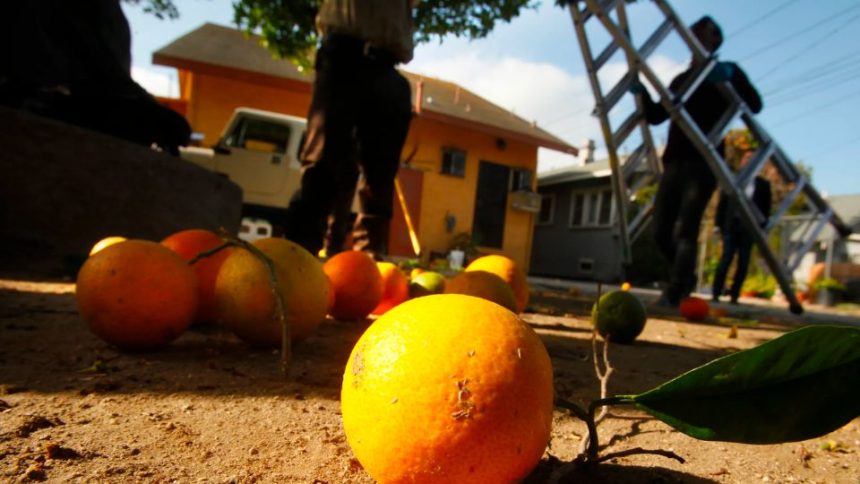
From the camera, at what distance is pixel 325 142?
3549 mm

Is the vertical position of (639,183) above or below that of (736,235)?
above

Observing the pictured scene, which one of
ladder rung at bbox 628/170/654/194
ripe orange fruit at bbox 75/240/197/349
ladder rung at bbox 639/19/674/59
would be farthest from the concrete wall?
ripe orange fruit at bbox 75/240/197/349

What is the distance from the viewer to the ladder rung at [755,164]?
18.8 feet

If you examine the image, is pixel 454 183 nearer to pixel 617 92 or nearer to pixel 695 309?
pixel 617 92

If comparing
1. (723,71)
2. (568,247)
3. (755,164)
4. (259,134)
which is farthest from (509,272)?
(568,247)

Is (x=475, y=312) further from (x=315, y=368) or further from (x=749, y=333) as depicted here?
(x=749, y=333)

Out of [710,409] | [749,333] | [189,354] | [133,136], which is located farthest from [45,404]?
[133,136]

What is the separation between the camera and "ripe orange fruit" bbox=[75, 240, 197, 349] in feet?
5.34

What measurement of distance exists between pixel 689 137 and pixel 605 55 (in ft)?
8.34

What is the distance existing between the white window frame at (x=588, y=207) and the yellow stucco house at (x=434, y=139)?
11.3 ft

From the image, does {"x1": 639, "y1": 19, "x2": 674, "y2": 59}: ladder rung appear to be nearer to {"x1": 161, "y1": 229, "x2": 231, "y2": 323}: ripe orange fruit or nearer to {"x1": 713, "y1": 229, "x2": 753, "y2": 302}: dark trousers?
{"x1": 713, "y1": 229, "x2": 753, "y2": 302}: dark trousers

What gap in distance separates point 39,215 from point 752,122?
22.2ft

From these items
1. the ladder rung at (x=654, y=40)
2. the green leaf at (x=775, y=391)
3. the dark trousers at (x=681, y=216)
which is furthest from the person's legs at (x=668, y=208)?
the green leaf at (x=775, y=391)

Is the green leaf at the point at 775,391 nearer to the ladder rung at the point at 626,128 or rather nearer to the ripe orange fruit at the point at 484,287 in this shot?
the ripe orange fruit at the point at 484,287
